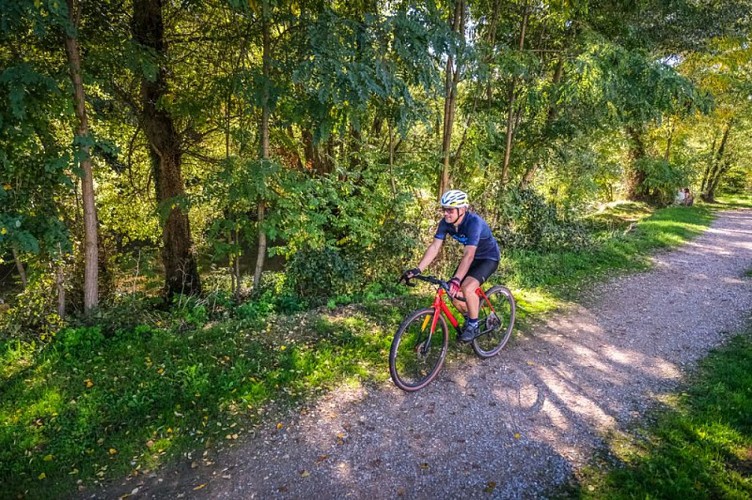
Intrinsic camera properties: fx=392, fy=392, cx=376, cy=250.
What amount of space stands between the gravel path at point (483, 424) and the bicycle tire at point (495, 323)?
17 cm

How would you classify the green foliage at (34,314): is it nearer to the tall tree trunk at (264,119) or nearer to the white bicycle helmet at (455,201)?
the tall tree trunk at (264,119)

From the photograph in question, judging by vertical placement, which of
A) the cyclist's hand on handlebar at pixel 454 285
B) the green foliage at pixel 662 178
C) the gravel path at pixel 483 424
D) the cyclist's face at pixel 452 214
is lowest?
the gravel path at pixel 483 424

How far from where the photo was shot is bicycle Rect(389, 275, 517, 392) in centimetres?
453

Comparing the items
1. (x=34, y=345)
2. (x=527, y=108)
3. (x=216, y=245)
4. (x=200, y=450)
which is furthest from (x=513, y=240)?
(x=34, y=345)

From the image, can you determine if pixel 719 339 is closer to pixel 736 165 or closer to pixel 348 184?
pixel 348 184

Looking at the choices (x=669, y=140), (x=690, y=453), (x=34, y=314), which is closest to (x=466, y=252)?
(x=690, y=453)

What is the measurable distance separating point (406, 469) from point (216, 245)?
179 inches

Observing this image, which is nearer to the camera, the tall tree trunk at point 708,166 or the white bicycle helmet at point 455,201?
the white bicycle helmet at point 455,201

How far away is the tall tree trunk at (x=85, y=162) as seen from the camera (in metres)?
4.98

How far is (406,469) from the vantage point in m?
3.56

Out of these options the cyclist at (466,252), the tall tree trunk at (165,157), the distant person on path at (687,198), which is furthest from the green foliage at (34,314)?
the distant person on path at (687,198)

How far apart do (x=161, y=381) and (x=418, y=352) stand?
3.03m

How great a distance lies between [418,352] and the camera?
4.82 m

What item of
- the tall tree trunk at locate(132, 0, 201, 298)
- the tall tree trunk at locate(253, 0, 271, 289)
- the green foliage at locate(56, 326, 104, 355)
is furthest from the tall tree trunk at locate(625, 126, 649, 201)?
the green foliage at locate(56, 326, 104, 355)
